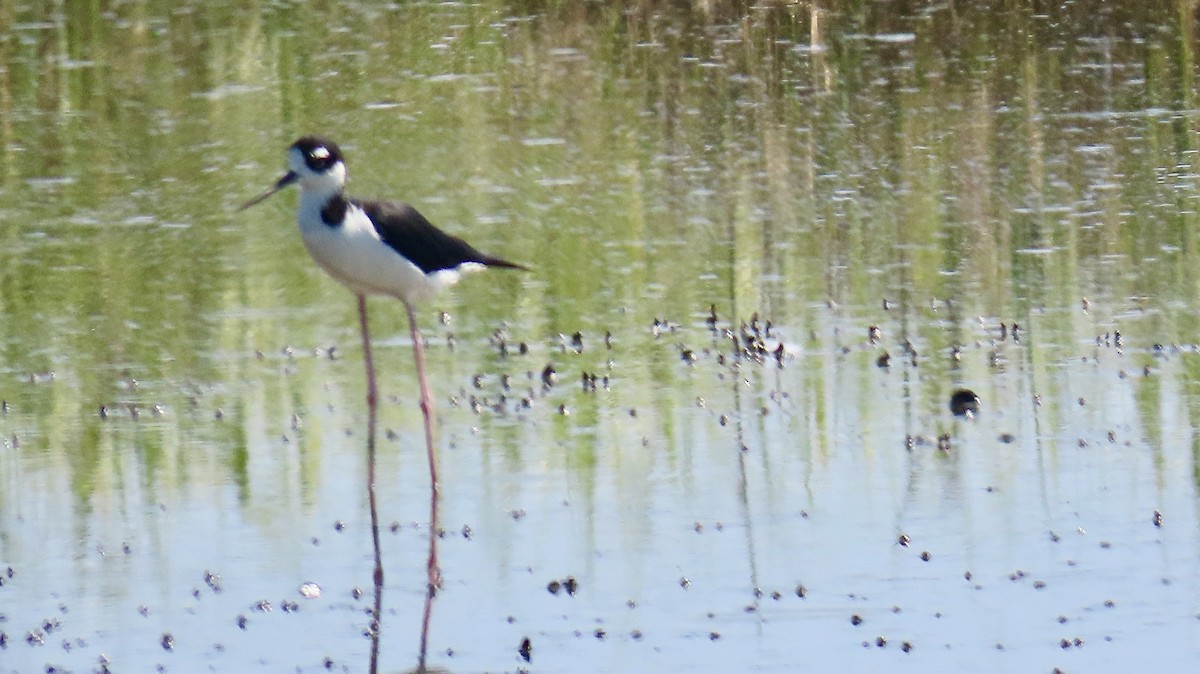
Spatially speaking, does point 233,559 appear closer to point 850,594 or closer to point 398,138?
point 850,594

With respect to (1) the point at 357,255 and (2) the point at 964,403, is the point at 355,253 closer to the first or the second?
(1) the point at 357,255

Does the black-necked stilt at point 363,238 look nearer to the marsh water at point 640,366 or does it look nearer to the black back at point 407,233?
the black back at point 407,233

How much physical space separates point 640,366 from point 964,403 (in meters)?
1.31

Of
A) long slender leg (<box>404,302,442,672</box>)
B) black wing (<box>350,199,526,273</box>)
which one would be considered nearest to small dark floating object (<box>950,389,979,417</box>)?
black wing (<box>350,199,526,273</box>)

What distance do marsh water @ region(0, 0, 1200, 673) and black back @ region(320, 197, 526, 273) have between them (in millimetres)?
561

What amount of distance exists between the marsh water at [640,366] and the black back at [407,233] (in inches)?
22.1

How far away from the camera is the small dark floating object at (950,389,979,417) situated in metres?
7.52

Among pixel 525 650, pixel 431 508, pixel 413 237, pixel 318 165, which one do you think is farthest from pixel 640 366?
pixel 525 650

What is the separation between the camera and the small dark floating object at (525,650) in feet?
18.1

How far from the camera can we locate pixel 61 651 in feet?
18.8

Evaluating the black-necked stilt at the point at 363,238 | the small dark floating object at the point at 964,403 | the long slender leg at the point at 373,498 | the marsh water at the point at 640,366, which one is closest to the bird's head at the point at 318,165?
the black-necked stilt at the point at 363,238

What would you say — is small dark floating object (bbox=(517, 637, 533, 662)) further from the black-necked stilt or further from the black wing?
the black wing

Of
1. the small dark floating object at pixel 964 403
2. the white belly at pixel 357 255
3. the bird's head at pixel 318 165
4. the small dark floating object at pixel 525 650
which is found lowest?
the small dark floating object at pixel 525 650

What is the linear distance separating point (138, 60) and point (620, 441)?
9.64 m
